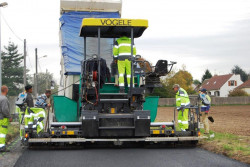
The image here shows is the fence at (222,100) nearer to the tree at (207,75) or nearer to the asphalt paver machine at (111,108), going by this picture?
the asphalt paver machine at (111,108)

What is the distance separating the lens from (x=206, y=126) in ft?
43.9

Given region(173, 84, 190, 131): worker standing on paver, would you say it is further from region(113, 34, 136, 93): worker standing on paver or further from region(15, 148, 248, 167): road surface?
region(113, 34, 136, 93): worker standing on paver

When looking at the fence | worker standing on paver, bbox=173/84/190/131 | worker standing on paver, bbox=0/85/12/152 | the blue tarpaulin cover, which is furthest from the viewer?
the fence

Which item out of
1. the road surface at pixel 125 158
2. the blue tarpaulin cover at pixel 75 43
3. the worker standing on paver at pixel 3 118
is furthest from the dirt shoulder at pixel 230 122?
the worker standing on paver at pixel 3 118

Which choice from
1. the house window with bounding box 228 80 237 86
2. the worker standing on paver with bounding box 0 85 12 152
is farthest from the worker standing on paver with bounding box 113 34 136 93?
the house window with bounding box 228 80 237 86

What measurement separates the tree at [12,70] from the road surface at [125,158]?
A: 5239cm

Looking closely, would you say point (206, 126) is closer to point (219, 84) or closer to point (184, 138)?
point (184, 138)

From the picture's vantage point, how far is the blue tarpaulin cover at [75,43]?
41.0 feet

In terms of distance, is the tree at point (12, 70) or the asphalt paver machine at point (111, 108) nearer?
the asphalt paver machine at point (111, 108)

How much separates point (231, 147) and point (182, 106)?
271 centimetres

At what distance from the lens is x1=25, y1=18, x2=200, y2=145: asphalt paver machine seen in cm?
987

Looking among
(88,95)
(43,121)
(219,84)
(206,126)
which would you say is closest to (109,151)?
(88,95)

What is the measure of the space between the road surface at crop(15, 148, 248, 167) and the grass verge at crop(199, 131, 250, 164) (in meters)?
0.25

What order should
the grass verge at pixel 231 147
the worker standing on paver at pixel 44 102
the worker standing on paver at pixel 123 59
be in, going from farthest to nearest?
the worker standing on paver at pixel 44 102 < the worker standing on paver at pixel 123 59 < the grass verge at pixel 231 147
